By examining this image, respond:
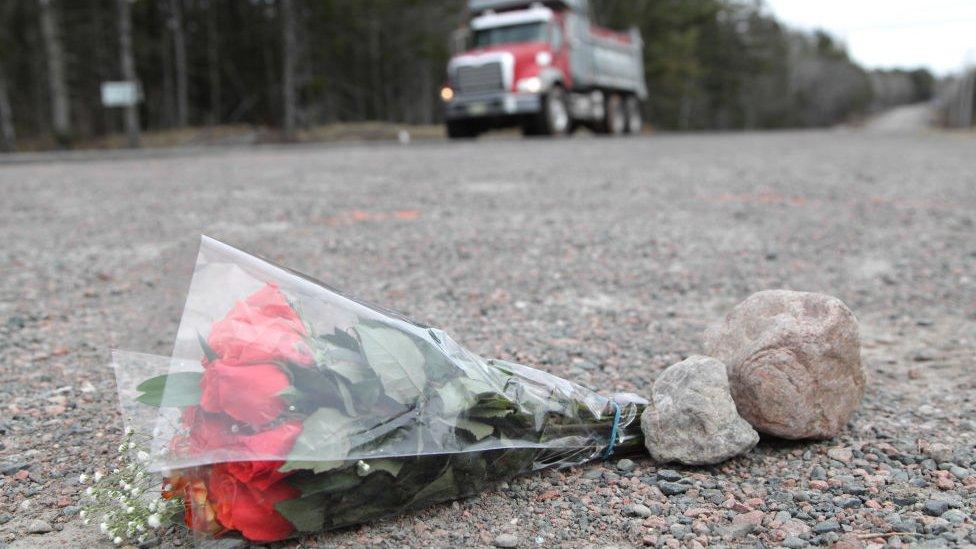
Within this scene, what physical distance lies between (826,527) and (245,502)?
1.39 metres

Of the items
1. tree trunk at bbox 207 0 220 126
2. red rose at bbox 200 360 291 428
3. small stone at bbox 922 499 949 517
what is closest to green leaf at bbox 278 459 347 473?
red rose at bbox 200 360 291 428

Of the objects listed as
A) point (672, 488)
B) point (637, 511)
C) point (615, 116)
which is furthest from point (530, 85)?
point (637, 511)

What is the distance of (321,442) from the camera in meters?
1.79

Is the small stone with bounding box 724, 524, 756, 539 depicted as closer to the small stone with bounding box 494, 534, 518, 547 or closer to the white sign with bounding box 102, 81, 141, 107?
the small stone with bounding box 494, 534, 518, 547

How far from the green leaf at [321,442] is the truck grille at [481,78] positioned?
53.0 ft

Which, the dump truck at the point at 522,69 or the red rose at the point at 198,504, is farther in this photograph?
the dump truck at the point at 522,69

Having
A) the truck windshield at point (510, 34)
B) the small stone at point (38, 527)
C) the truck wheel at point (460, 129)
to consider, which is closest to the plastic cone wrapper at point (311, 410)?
the small stone at point (38, 527)

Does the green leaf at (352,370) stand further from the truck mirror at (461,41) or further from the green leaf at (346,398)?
the truck mirror at (461,41)

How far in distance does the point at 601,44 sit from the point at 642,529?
820 inches

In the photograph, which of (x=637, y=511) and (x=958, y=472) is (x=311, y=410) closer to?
(x=637, y=511)

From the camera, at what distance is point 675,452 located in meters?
2.29

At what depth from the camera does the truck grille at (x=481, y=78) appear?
17.4 metres

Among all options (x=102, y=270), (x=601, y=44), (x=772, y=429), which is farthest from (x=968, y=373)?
(x=601, y=44)

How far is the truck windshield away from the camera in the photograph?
17.8 m
